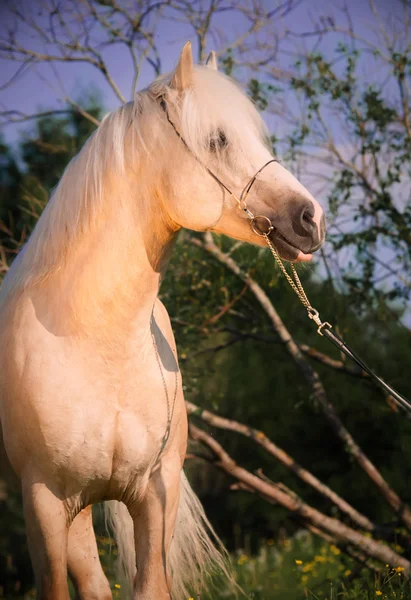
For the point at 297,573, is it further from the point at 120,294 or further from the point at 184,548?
the point at 120,294

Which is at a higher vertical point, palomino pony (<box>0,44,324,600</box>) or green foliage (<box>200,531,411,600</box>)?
palomino pony (<box>0,44,324,600</box>)

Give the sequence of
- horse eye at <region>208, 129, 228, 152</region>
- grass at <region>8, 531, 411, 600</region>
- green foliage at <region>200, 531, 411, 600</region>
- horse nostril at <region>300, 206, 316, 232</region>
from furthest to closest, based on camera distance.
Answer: green foliage at <region>200, 531, 411, 600</region>
grass at <region>8, 531, 411, 600</region>
horse eye at <region>208, 129, 228, 152</region>
horse nostril at <region>300, 206, 316, 232</region>

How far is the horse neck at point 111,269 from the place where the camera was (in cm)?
240

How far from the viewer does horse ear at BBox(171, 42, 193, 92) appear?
234 centimetres

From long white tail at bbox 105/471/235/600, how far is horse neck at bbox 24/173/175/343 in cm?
86

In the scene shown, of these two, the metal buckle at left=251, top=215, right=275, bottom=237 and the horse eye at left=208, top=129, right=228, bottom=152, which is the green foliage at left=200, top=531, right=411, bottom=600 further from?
the horse eye at left=208, top=129, right=228, bottom=152

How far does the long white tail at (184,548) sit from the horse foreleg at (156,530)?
36cm

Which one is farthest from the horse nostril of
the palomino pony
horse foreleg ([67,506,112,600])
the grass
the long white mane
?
the grass

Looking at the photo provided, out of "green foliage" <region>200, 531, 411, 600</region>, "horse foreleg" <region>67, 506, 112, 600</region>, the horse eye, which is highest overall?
the horse eye

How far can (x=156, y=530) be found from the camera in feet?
8.32

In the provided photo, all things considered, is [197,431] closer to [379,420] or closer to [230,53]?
[230,53]

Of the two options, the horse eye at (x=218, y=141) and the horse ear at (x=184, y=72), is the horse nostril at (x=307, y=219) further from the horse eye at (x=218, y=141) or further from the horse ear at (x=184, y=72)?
the horse ear at (x=184, y=72)

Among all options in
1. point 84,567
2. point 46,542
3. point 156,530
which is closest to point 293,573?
point 84,567

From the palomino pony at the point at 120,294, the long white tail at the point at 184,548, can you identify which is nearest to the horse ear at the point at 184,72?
the palomino pony at the point at 120,294
